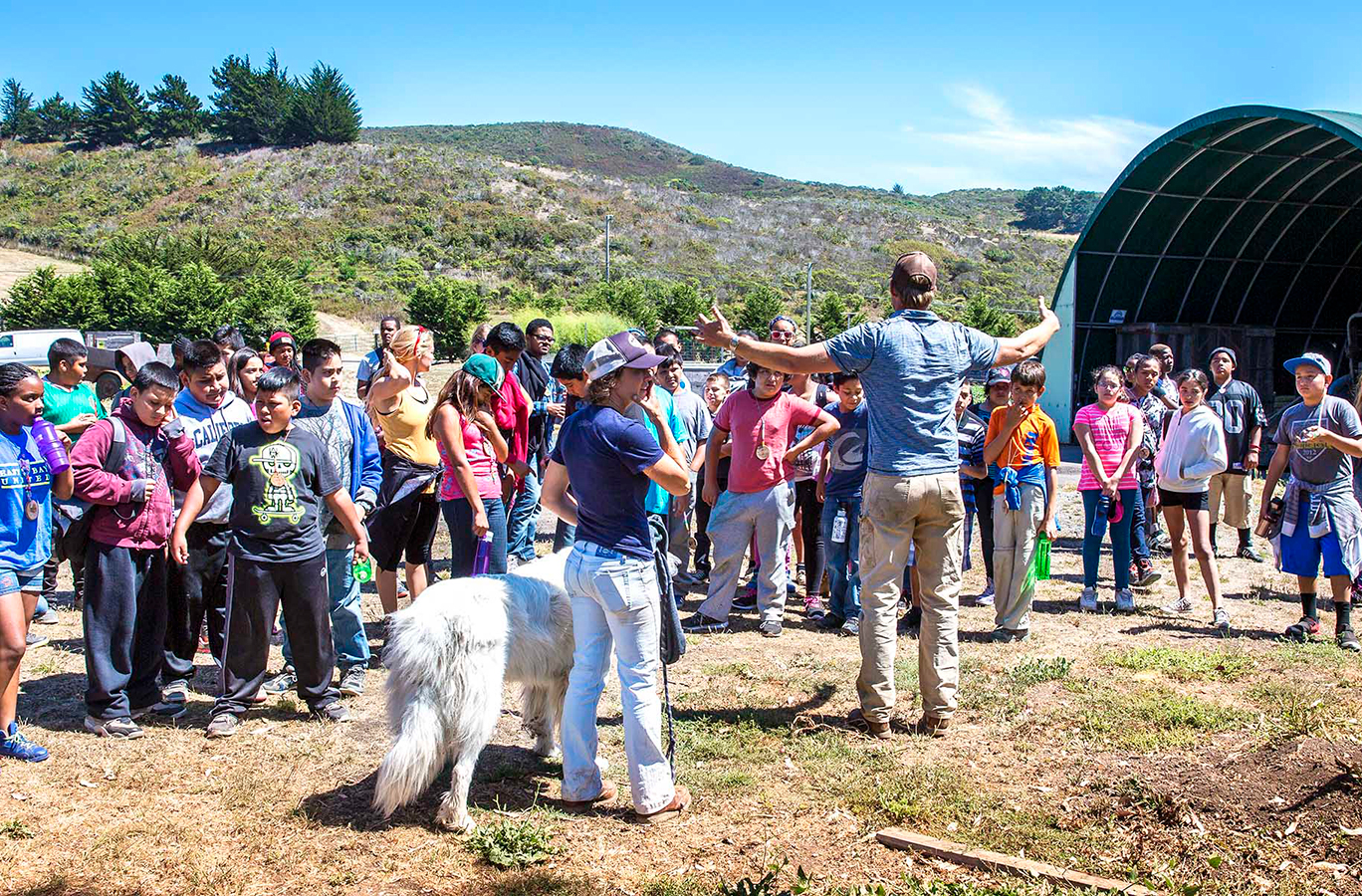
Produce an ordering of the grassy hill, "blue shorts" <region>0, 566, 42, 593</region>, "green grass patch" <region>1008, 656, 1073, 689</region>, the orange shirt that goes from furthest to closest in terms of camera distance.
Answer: the grassy hill
the orange shirt
"green grass patch" <region>1008, 656, 1073, 689</region>
"blue shorts" <region>0, 566, 42, 593</region>

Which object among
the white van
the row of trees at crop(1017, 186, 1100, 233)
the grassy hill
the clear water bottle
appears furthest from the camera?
the row of trees at crop(1017, 186, 1100, 233)

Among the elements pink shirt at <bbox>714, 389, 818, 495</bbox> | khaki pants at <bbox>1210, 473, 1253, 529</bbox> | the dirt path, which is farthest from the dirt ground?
the dirt path

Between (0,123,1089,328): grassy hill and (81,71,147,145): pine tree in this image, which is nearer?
(0,123,1089,328): grassy hill

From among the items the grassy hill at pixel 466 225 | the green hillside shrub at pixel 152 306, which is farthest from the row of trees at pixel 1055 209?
the green hillside shrub at pixel 152 306

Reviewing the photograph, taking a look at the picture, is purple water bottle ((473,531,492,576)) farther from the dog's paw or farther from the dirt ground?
the dog's paw

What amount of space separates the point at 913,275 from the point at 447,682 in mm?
2855

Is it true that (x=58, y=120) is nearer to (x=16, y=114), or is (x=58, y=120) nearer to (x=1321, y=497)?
(x=16, y=114)

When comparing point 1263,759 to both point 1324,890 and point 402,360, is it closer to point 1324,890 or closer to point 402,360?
point 1324,890

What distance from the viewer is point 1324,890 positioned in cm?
364

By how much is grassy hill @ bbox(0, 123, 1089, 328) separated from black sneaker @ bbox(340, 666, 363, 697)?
135ft

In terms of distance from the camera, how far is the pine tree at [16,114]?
8407 centimetres

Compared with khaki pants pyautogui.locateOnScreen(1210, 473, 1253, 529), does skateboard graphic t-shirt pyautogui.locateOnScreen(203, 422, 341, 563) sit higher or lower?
higher

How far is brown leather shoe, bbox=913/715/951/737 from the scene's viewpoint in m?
5.24

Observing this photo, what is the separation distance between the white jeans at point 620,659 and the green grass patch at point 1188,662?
3542 mm
